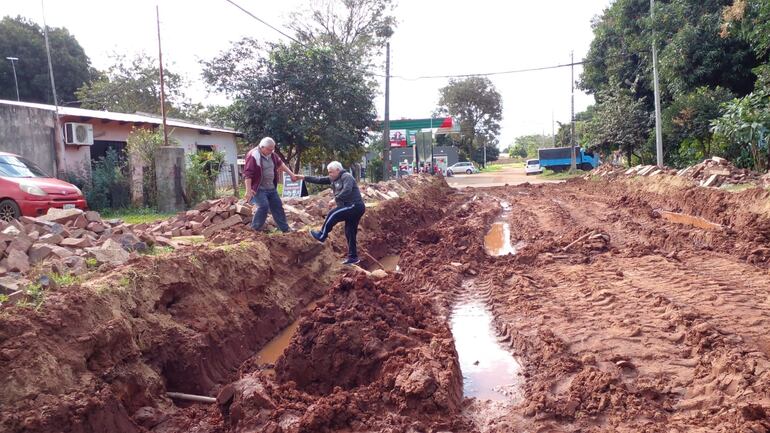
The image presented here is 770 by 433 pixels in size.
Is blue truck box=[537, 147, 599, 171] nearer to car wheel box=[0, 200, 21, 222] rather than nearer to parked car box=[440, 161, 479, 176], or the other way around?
parked car box=[440, 161, 479, 176]

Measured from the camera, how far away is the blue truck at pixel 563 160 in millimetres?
49219

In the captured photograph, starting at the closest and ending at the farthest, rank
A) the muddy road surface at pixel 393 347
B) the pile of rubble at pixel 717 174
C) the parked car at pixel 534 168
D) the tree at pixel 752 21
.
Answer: the muddy road surface at pixel 393 347 → the tree at pixel 752 21 → the pile of rubble at pixel 717 174 → the parked car at pixel 534 168

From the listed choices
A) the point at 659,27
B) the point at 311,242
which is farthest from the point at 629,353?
the point at 659,27

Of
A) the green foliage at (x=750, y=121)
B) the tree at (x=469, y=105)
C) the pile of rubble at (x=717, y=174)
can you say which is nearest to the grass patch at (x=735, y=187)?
the pile of rubble at (x=717, y=174)

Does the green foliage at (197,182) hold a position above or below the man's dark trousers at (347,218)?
above

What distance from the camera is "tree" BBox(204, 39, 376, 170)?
2205cm

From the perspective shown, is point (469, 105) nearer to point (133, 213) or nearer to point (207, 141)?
point (207, 141)

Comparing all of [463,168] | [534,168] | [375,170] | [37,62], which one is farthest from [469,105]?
[37,62]

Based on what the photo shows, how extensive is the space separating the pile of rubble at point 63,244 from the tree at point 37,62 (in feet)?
108

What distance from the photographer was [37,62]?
36188mm

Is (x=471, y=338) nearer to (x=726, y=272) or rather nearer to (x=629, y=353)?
(x=629, y=353)

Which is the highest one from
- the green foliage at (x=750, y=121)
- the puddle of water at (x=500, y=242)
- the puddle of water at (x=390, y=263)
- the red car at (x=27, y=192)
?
the green foliage at (x=750, y=121)

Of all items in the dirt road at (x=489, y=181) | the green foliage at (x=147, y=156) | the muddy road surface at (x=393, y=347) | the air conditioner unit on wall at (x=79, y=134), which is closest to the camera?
the muddy road surface at (x=393, y=347)

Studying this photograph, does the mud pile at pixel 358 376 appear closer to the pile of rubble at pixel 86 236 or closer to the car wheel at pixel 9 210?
the pile of rubble at pixel 86 236
